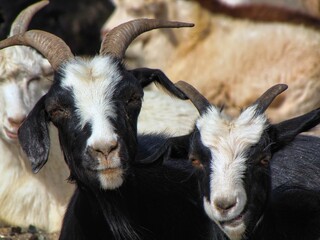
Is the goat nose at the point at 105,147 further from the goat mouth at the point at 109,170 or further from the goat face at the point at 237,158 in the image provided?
the goat face at the point at 237,158

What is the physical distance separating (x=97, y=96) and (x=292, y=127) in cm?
129

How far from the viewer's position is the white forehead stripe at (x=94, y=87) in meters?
8.52

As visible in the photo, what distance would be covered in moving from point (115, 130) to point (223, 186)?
0.81 metres

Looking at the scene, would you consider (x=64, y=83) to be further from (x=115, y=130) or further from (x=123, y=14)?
(x=123, y=14)

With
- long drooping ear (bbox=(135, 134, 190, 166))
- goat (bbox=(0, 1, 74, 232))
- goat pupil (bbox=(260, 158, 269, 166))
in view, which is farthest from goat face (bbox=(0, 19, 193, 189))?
goat (bbox=(0, 1, 74, 232))

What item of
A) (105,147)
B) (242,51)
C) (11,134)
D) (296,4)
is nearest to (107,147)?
(105,147)

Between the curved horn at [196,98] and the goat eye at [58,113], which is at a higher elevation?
the goat eye at [58,113]

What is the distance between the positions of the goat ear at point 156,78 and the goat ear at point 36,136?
0.69m

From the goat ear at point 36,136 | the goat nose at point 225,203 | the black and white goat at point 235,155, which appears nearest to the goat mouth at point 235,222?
the black and white goat at point 235,155

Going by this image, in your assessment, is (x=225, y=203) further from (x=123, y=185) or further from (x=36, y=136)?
(x=36, y=136)

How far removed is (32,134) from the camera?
29.3 ft

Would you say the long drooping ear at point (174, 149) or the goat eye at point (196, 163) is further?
the long drooping ear at point (174, 149)

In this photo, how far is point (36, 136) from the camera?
29.3 ft

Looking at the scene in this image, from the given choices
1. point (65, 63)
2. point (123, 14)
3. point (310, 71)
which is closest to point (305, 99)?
point (310, 71)
